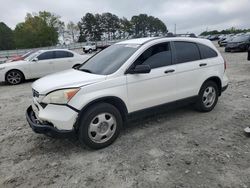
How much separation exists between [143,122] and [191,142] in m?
1.24

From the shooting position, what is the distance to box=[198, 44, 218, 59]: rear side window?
A: 18.5ft

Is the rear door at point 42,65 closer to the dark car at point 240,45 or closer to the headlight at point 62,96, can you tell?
the headlight at point 62,96

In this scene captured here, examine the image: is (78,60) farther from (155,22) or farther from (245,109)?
(155,22)

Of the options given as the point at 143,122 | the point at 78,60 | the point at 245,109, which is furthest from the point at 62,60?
the point at 245,109

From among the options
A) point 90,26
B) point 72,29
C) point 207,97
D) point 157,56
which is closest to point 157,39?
point 157,56

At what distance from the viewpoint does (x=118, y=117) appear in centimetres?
435

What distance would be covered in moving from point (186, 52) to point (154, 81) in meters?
1.14

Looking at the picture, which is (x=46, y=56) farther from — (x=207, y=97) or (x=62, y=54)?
(x=207, y=97)

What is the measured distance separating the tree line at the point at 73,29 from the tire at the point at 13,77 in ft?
197

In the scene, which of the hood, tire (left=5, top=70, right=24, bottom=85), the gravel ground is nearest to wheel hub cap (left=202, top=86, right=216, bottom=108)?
the gravel ground

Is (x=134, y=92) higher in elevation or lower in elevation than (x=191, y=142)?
higher

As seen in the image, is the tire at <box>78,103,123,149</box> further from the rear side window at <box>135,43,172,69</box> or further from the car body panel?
the rear side window at <box>135,43,172,69</box>

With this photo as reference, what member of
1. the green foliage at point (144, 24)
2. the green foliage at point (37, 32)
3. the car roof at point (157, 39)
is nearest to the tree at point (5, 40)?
the green foliage at point (37, 32)

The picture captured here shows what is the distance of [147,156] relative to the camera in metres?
3.99
